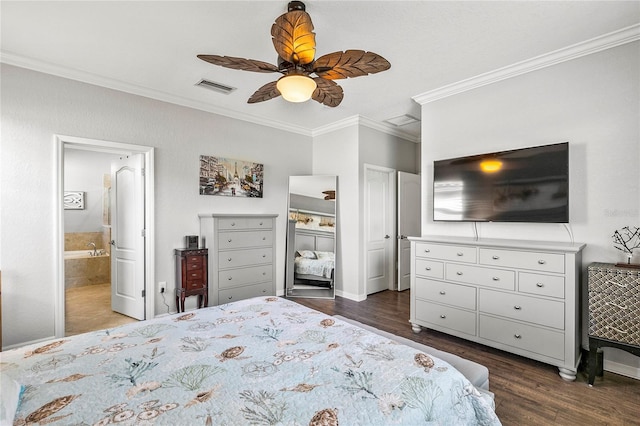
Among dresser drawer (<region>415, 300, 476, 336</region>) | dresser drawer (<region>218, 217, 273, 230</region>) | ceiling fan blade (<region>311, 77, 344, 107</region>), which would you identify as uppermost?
ceiling fan blade (<region>311, 77, 344, 107</region>)

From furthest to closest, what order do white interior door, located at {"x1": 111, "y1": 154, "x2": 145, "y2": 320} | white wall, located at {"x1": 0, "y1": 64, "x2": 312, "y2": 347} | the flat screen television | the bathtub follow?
the bathtub
white interior door, located at {"x1": 111, "y1": 154, "x2": 145, "y2": 320}
white wall, located at {"x1": 0, "y1": 64, "x2": 312, "y2": 347}
the flat screen television

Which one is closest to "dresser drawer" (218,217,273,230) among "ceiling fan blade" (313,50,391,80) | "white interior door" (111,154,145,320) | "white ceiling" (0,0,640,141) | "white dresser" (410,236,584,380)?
"white interior door" (111,154,145,320)

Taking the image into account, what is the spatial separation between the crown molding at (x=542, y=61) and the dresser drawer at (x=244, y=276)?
9.87 ft

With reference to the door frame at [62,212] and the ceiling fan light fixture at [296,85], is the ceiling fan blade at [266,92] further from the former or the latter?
the door frame at [62,212]

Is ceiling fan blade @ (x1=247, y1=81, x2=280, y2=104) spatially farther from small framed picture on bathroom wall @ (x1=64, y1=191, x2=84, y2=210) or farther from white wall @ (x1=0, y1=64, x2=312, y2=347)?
small framed picture on bathroom wall @ (x1=64, y1=191, x2=84, y2=210)

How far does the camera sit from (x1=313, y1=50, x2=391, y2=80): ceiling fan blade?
6.34 feet

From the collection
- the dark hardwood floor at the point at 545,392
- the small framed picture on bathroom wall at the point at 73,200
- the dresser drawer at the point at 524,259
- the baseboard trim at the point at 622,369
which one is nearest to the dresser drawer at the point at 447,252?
the dresser drawer at the point at 524,259

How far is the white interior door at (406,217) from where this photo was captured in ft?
17.0

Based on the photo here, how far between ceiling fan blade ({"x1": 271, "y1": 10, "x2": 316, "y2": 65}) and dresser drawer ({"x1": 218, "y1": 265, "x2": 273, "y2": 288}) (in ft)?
9.11

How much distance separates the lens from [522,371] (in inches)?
99.3

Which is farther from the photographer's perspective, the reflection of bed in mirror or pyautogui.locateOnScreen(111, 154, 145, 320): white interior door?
the reflection of bed in mirror

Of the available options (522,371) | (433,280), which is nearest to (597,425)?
(522,371)

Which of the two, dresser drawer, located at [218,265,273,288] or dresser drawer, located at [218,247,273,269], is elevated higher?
dresser drawer, located at [218,247,273,269]

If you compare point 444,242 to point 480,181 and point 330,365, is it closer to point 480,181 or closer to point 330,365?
point 480,181
